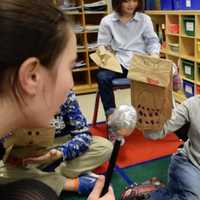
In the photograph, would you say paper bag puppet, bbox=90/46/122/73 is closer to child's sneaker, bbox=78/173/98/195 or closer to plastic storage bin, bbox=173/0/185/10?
child's sneaker, bbox=78/173/98/195

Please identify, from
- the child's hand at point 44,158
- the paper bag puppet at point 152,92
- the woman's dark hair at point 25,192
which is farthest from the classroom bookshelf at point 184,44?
the woman's dark hair at point 25,192

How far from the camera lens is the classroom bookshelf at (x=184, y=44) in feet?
8.02

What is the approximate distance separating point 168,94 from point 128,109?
0.40 metres

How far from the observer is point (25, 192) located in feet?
2.37

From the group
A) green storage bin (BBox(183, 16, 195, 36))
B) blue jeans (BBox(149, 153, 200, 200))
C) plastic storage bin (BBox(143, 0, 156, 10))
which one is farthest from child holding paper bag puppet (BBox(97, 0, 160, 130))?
blue jeans (BBox(149, 153, 200, 200))

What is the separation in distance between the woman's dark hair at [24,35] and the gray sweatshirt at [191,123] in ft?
2.64

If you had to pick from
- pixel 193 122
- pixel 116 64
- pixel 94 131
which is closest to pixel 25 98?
pixel 193 122

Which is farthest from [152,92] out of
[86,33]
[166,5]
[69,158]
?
[86,33]

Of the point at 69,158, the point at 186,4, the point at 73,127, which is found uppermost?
the point at 186,4

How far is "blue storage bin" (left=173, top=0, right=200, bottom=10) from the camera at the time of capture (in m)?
2.36

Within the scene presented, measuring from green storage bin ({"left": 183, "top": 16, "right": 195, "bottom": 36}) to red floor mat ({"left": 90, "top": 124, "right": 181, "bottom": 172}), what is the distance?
929mm

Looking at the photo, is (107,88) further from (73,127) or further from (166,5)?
(166,5)

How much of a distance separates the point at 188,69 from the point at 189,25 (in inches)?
14.0

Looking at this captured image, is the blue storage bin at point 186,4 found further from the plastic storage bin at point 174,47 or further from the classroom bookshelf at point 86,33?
the classroom bookshelf at point 86,33
